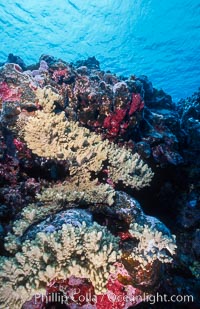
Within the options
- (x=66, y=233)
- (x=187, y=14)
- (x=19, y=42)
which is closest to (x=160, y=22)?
(x=187, y=14)

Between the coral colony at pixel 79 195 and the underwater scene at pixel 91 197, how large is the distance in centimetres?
1

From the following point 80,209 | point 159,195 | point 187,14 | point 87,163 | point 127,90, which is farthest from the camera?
point 187,14

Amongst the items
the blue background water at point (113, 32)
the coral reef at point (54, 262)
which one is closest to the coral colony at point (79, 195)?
the coral reef at point (54, 262)

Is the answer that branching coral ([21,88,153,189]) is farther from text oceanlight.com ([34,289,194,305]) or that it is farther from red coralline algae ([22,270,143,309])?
text oceanlight.com ([34,289,194,305])

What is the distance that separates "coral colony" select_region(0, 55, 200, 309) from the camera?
2.57 meters

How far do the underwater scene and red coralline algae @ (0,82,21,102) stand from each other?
0.05 feet

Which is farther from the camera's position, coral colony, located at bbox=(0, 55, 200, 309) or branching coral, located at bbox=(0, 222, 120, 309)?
coral colony, located at bbox=(0, 55, 200, 309)

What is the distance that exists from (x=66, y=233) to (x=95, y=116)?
2806 millimetres

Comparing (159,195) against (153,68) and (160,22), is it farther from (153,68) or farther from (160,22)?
(153,68)

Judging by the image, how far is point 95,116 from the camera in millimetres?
4852

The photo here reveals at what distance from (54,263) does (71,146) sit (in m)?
1.72

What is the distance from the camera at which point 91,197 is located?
3643mm

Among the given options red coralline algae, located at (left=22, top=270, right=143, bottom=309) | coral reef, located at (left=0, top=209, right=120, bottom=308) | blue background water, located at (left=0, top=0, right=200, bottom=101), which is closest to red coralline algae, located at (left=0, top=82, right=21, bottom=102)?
coral reef, located at (left=0, top=209, right=120, bottom=308)

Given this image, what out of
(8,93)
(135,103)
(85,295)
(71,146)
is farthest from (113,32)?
(85,295)
